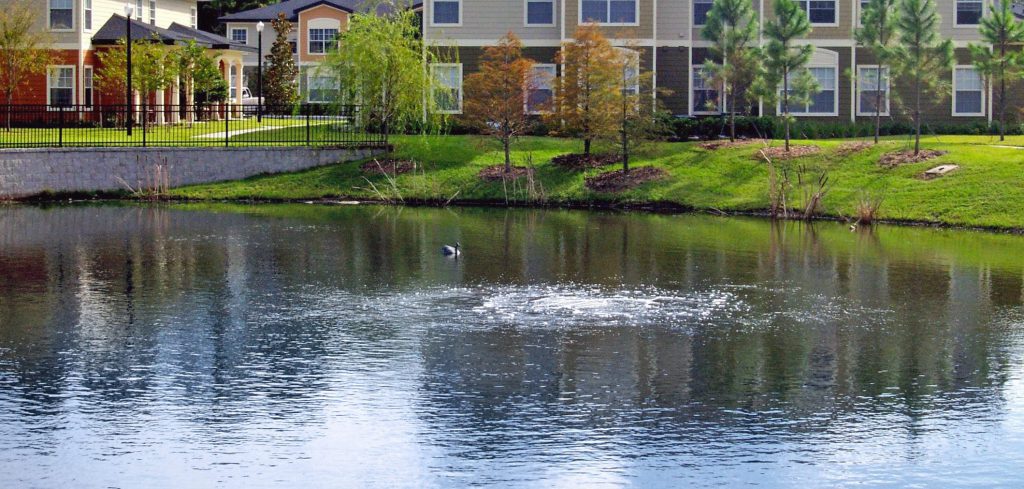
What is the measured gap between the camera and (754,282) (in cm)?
3097

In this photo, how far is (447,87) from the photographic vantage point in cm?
5516

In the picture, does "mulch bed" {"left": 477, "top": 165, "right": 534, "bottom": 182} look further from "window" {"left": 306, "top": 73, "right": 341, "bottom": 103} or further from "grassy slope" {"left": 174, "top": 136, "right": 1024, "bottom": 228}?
"window" {"left": 306, "top": 73, "right": 341, "bottom": 103}

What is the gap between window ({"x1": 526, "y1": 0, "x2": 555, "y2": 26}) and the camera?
59.3 metres

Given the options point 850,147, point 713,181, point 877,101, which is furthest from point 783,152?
point 877,101

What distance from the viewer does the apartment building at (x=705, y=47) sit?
194 feet

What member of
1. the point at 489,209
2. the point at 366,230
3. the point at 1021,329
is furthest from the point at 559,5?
the point at 1021,329

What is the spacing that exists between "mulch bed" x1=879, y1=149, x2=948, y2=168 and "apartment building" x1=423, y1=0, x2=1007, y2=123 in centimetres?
1038

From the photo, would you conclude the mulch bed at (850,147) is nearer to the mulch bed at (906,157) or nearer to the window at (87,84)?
the mulch bed at (906,157)

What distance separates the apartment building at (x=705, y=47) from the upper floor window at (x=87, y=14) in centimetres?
1636

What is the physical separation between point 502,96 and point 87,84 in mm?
22800

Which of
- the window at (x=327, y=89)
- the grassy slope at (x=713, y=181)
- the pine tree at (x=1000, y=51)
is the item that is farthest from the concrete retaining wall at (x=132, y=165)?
the pine tree at (x=1000, y=51)

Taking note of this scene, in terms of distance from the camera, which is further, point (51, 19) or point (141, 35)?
point (141, 35)

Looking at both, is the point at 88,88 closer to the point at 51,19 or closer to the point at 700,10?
the point at 51,19

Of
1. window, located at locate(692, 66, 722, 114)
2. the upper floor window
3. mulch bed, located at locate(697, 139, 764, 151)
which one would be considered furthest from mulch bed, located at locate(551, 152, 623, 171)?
the upper floor window
